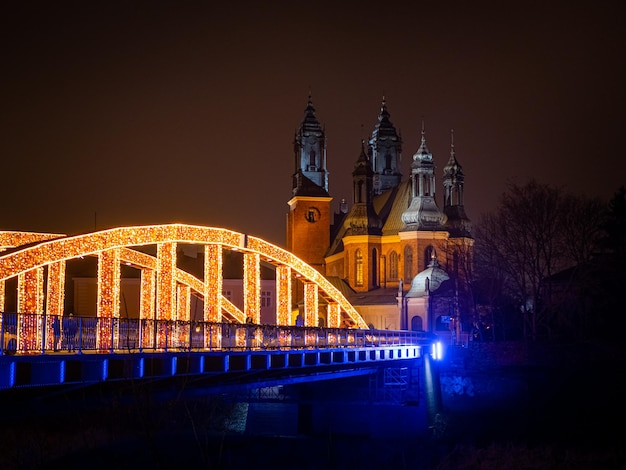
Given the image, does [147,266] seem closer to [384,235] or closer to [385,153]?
[384,235]

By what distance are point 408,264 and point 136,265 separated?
60.2 m

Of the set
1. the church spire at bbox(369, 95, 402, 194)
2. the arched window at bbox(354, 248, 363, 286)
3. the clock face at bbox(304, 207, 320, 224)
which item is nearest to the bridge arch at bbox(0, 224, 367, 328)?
the arched window at bbox(354, 248, 363, 286)

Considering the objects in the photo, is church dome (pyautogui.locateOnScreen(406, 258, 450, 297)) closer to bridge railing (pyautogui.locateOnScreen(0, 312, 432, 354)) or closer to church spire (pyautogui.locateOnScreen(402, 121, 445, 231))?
church spire (pyautogui.locateOnScreen(402, 121, 445, 231))

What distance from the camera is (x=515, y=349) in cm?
5659

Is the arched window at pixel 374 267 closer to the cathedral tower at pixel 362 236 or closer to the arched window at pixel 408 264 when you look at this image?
the cathedral tower at pixel 362 236

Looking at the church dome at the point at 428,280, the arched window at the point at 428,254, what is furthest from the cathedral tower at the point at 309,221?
the church dome at the point at 428,280

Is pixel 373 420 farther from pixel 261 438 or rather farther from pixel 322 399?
pixel 261 438

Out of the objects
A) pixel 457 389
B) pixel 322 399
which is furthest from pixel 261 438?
pixel 457 389

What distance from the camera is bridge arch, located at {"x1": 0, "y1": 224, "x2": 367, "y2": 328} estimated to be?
27.8 meters

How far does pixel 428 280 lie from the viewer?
88062 millimetres

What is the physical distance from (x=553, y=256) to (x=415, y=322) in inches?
1119

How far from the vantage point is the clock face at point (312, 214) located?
358ft

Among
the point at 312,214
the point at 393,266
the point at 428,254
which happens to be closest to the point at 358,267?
the point at 393,266

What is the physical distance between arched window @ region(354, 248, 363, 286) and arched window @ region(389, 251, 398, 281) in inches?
92.8
